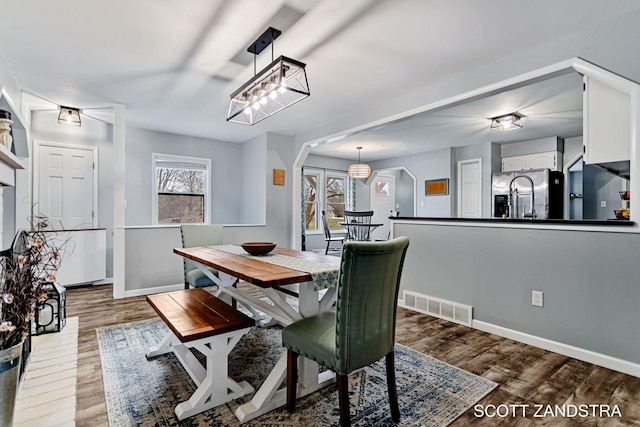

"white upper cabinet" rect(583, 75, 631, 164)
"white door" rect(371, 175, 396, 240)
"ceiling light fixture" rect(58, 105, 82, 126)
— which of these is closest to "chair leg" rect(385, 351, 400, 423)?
"white upper cabinet" rect(583, 75, 631, 164)

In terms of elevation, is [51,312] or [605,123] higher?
[605,123]

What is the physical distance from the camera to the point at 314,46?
2.55 meters

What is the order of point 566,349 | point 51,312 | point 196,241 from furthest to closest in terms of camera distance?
point 196,241
point 51,312
point 566,349

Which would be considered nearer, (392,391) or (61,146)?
(392,391)

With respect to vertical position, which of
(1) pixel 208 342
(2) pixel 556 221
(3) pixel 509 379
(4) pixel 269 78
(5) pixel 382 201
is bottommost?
(3) pixel 509 379

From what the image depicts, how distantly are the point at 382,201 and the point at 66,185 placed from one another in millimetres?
6994

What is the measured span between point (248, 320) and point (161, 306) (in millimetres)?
719

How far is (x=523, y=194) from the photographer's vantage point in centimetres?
562

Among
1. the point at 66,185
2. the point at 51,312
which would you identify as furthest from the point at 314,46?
the point at 66,185

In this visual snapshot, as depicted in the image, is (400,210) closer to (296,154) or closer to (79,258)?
(296,154)

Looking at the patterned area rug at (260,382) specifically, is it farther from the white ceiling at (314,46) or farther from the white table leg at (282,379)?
the white ceiling at (314,46)

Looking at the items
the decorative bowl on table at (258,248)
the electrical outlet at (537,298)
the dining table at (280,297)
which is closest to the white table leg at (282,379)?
the dining table at (280,297)

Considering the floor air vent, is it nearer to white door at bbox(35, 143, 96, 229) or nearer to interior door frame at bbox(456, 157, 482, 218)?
interior door frame at bbox(456, 157, 482, 218)

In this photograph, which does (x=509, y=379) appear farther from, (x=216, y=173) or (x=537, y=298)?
(x=216, y=173)
